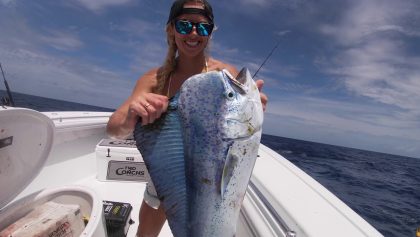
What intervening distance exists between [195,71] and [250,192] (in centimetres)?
123

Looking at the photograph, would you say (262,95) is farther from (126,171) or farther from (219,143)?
(126,171)

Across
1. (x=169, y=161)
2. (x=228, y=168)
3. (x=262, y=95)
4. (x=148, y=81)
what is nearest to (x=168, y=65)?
(x=148, y=81)

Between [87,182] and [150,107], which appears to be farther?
[87,182]

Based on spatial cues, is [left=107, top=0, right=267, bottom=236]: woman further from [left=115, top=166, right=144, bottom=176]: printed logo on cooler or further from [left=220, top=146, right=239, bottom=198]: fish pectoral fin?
[left=115, top=166, right=144, bottom=176]: printed logo on cooler

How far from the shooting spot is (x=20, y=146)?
1.93m

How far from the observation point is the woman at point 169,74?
1.18 metres

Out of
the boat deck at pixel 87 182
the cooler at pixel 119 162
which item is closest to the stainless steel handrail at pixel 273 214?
the boat deck at pixel 87 182

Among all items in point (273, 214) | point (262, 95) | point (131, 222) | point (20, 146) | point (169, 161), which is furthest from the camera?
point (131, 222)

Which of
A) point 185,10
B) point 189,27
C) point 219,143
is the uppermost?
point 185,10

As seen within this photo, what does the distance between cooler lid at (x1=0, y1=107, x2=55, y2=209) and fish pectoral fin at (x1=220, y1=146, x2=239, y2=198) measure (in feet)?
4.51

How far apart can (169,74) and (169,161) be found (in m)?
1.09

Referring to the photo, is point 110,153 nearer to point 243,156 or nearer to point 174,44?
point 174,44

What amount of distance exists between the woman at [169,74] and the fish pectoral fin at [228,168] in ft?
1.09

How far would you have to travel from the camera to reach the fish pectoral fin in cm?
107
